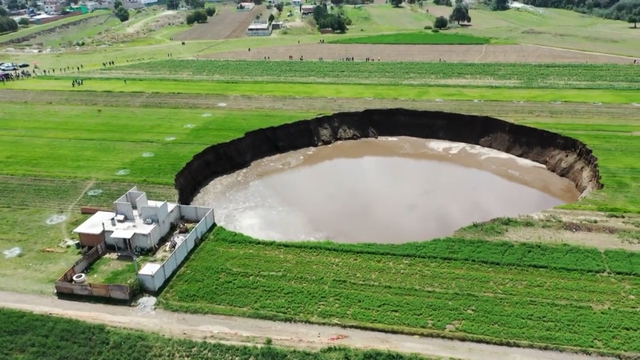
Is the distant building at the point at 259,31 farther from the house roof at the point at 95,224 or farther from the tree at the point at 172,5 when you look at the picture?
the house roof at the point at 95,224

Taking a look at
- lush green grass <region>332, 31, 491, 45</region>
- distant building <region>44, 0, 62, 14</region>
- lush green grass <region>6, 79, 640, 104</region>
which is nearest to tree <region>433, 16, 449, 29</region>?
lush green grass <region>332, 31, 491, 45</region>

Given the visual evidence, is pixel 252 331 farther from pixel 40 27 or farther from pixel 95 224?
pixel 40 27

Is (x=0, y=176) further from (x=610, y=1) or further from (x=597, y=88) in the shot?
(x=610, y=1)

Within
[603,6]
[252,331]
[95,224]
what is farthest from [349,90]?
[603,6]

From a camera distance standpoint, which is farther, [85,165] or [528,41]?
[528,41]

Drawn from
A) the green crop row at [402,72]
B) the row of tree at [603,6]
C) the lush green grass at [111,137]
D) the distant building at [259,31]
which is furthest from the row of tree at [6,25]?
the row of tree at [603,6]

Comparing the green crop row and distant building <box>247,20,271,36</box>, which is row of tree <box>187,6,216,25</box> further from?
the green crop row

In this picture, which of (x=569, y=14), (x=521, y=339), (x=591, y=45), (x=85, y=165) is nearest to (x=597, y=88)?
(x=591, y=45)
